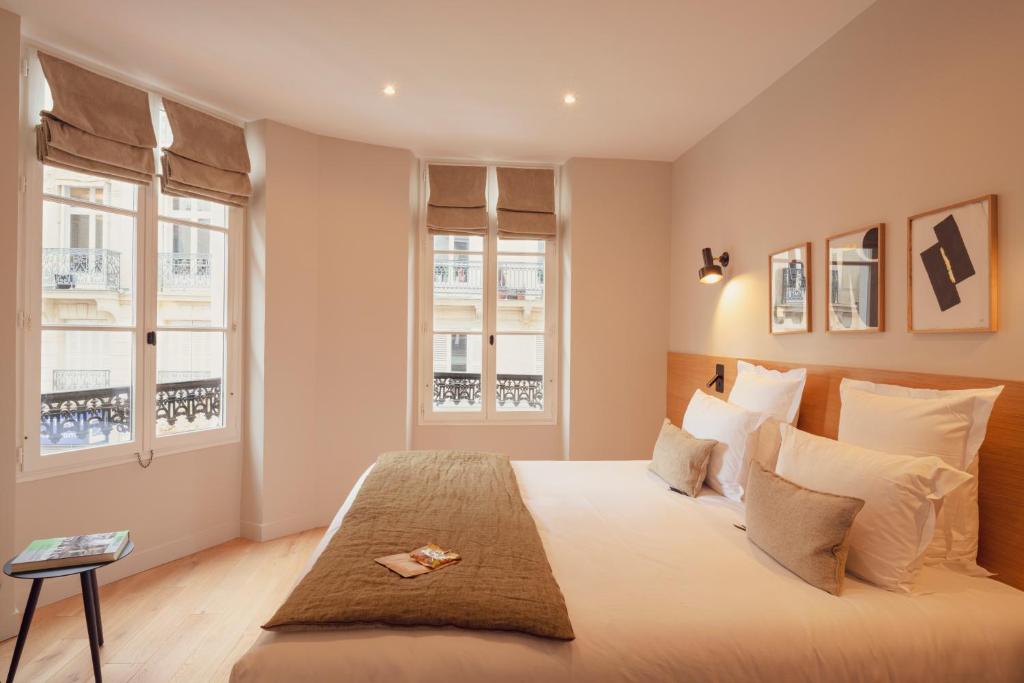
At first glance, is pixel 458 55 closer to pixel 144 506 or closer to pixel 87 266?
pixel 87 266

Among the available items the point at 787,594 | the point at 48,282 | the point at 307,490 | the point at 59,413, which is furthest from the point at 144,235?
→ the point at 787,594

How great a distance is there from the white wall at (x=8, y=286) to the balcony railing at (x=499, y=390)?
245cm

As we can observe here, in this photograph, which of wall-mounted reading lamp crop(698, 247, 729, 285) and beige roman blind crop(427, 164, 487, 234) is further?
beige roman blind crop(427, 164, 487, 234)

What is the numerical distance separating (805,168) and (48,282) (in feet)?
12.2

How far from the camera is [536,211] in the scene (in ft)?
13.5

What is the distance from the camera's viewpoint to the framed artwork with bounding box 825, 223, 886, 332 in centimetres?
208

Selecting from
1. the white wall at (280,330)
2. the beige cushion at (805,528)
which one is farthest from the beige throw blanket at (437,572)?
the white wall at (280,330)

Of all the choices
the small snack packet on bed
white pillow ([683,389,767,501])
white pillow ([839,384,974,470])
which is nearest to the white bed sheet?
the small snack packet on bed

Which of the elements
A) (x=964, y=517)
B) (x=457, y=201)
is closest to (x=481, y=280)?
(x=457, y=201)

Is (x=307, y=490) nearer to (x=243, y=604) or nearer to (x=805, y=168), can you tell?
(x=243, y=604)

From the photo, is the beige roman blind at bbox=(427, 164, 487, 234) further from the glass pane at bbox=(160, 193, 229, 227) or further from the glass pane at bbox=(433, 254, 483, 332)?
the glass pane at bbox=(160, 193, 229, 227)

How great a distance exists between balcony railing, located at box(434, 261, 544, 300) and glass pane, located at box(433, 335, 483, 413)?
0.36 metres

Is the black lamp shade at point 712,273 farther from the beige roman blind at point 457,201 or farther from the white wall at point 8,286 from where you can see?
the white wall at point 8,286

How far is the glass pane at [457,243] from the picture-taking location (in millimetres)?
4148
